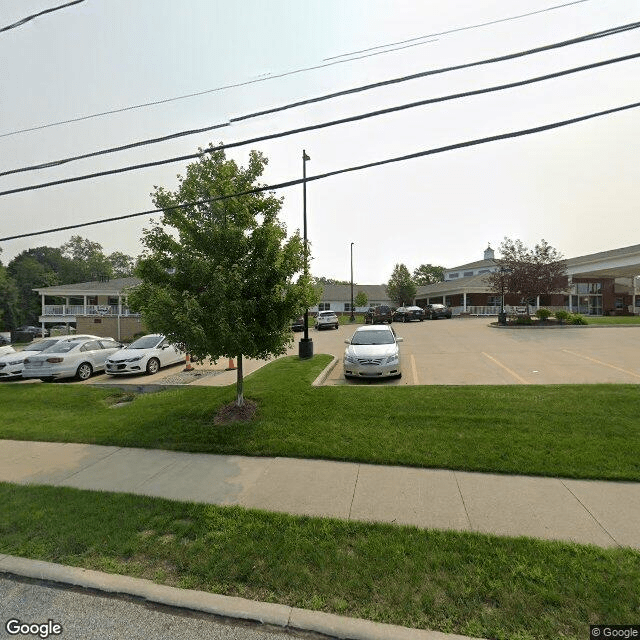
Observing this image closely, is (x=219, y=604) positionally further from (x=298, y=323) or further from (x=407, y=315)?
(x=407, y=315)

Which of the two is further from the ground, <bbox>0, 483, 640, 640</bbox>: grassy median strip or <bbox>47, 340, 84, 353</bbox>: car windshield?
<bbox>47, 340, 84, 353</bbox>: car windshield

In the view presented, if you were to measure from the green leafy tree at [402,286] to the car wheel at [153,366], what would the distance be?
1527 inches

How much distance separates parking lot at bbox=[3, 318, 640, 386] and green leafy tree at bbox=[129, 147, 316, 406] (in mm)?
1002

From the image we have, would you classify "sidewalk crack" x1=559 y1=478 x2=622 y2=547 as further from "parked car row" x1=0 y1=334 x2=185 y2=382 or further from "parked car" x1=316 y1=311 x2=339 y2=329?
"parked car" x1=316 y1=311 x2=339 y2=329

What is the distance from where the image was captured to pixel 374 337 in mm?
10844

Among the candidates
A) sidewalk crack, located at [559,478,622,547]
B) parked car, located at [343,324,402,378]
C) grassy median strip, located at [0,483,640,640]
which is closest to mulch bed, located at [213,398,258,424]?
grassy median strip, located at [0,483,640,640]

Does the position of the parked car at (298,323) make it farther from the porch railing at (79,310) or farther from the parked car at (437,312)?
the porch railing at (79,310)

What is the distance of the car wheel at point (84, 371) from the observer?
39.2 ft

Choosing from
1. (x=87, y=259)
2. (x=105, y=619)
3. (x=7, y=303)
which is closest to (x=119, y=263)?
(x=87, y=259)

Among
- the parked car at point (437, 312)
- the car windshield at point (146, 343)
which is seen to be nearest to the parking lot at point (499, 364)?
the car windshield at point (146, 343)

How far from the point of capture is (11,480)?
4703mm

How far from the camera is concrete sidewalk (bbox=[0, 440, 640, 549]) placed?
336cm

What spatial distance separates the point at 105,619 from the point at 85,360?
11.8 metres

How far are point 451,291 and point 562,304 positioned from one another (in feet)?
40.6
